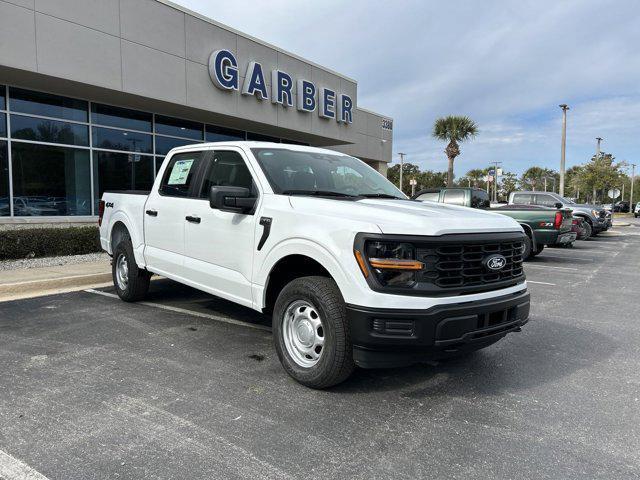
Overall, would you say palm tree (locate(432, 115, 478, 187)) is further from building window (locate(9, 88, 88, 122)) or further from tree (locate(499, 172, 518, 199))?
tree (locate(499, 172, 518, 199))

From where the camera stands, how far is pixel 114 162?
14.0m

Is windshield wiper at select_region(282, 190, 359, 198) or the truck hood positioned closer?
the truck hood

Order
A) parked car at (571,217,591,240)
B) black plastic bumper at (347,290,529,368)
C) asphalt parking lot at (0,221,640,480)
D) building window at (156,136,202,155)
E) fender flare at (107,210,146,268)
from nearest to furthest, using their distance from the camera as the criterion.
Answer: asphalt parking lot at (0,221,640,480)
black plastic bumper at (347,290,529,368)
fender flare at (107,210,146,268)
parked car at (571,217,591,240)
building window at (156,136,202,155)

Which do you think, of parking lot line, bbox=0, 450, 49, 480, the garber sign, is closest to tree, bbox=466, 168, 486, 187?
the garber sign

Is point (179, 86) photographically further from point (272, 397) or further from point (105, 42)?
point (272, 397)

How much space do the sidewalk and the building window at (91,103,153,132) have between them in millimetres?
6202

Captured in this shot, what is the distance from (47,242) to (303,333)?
864 centimetres

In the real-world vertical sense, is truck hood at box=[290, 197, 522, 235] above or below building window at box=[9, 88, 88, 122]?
below

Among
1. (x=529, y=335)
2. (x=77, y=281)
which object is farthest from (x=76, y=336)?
(x=529, y=335)

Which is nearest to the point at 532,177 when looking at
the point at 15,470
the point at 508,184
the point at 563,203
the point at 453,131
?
the point at 508,184

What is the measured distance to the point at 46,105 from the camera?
1230 centimetres

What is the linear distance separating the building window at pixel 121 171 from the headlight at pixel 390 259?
12455 mm

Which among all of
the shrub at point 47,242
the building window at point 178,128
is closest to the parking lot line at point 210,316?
the shrub at point 47,242

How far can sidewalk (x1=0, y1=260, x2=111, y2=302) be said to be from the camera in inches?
276
